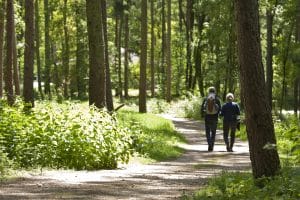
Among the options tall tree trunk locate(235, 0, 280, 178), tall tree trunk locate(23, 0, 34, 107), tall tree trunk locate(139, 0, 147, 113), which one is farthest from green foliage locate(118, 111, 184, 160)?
tall tree trunk locate(235, 0, 280, 178)

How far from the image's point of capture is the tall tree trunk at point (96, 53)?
15.7 metres

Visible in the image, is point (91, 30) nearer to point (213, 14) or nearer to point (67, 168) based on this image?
point (67, 168)

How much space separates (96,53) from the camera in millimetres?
16016

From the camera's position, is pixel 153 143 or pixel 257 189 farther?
pixel 153 143

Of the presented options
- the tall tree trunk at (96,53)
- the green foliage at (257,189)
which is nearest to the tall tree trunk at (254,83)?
the green foliage at (257,189)

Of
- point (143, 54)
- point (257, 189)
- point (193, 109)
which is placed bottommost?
point (257, 189)

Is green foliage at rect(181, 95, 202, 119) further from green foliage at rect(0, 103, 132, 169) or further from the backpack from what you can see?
green foliage at rect(0, 103, 132, 169)

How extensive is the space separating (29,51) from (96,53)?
424 centimetres

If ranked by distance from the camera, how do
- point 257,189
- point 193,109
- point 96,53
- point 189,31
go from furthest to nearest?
1. point 189,31
2. point 193,109
3. point 96,53
4. point 257,189

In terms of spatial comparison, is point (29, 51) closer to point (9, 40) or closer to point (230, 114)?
point (9, 40)

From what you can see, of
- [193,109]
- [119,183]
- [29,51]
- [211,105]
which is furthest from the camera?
[193,109]

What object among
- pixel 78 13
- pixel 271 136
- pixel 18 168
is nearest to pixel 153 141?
pixel 18 168

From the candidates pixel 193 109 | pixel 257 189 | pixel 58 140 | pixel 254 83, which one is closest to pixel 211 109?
pixel 58 140

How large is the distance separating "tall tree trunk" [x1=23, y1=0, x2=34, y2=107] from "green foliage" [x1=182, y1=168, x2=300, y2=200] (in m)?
11.4
